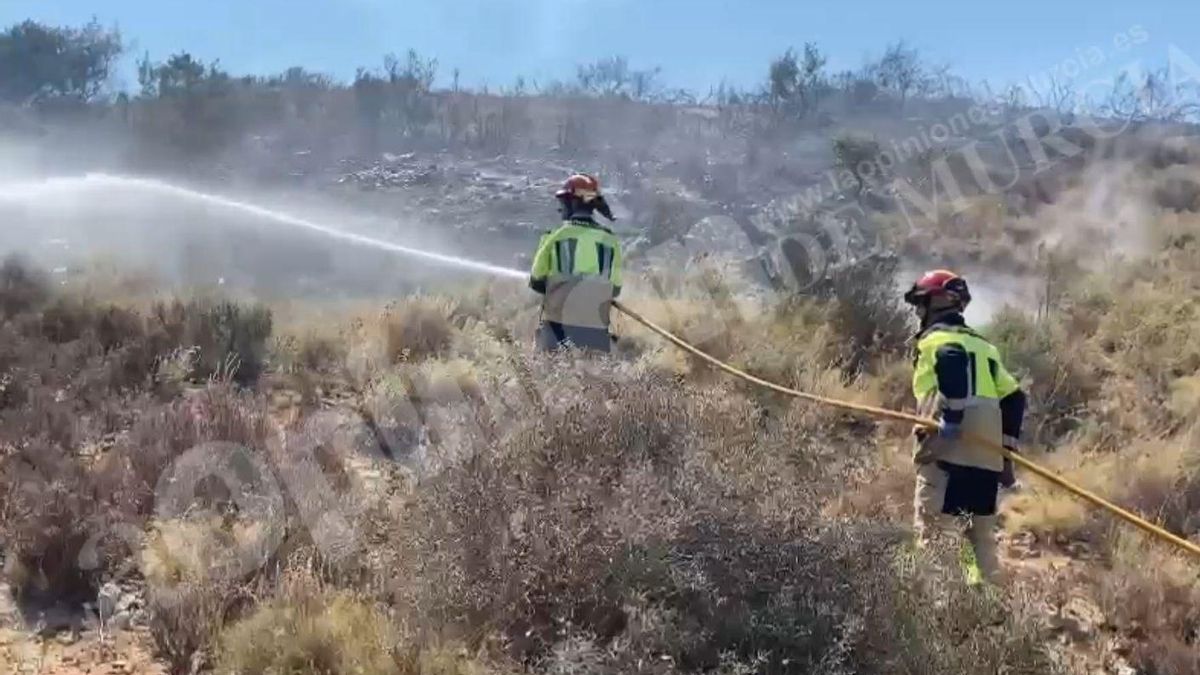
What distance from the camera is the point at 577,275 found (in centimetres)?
668

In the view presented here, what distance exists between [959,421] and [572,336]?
274cm

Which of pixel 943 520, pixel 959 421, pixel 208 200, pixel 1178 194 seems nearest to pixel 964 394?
pixel 959 421

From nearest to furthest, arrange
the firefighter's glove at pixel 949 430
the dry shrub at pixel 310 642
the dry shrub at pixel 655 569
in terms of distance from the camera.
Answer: the dry shrub at pixel 655 569 < the dry shrub at pixel 310 642 < the firefighter's glove at pixel 949 430

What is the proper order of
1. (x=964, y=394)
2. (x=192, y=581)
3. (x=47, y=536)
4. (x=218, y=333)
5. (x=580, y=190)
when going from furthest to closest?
(x=218, y=333) → (x=580, y=190) → (x=47, y=536) → (x=964, y=394) → (x=192, y=581)

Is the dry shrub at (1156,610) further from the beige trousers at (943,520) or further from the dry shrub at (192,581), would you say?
the dry shrub at (192,581)

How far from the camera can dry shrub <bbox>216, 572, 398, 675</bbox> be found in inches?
143

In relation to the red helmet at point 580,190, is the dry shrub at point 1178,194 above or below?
above

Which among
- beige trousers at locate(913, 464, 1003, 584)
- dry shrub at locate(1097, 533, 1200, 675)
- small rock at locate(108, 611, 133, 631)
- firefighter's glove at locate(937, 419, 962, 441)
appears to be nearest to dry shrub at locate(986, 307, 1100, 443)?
dry shrub at locate(1097, 533, 1200, 675)

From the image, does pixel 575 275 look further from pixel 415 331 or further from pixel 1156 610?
pixel 1156 610

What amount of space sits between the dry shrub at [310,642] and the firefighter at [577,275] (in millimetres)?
3051

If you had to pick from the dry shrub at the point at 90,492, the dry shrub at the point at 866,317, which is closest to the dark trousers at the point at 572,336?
the dry shrub at the point at 90,492

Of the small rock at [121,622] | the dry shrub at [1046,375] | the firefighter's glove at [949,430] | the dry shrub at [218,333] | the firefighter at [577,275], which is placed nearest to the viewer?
the small rock at [121,622]

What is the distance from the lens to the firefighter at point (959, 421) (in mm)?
4621

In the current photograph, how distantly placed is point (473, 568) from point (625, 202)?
81.8ft
